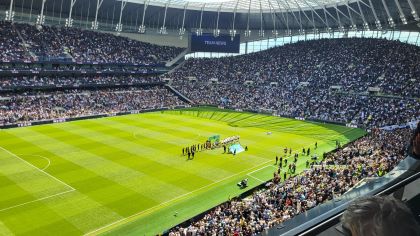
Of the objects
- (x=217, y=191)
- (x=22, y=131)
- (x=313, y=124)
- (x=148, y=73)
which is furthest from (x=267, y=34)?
(x=217, y=191)

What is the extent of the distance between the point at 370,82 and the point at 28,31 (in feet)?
236

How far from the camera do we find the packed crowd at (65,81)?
6375cm

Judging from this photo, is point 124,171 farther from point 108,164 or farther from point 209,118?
point 209,118

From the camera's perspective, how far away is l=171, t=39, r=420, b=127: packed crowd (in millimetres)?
60750

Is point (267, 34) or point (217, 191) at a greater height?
point (267, 34)

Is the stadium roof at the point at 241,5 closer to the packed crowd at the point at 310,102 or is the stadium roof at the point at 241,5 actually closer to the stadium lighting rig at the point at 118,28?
the stadium lighting rig at the point at 118,28

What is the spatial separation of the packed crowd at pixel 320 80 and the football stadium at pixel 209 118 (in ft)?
1.30

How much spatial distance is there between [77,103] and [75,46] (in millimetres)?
19114

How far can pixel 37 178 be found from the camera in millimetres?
30656

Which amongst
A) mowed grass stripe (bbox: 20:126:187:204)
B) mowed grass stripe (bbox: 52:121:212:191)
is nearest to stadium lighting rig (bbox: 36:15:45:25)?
mowed grass stripe (bbox: 52:121:212:191)

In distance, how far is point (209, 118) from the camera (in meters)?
64.8

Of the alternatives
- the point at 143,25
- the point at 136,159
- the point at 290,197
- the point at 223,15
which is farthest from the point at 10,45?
the point at 290,197

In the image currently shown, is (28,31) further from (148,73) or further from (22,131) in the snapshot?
(22,131)

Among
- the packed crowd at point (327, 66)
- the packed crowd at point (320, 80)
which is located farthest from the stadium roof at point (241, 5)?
the packed crowd at point (320, 80)
